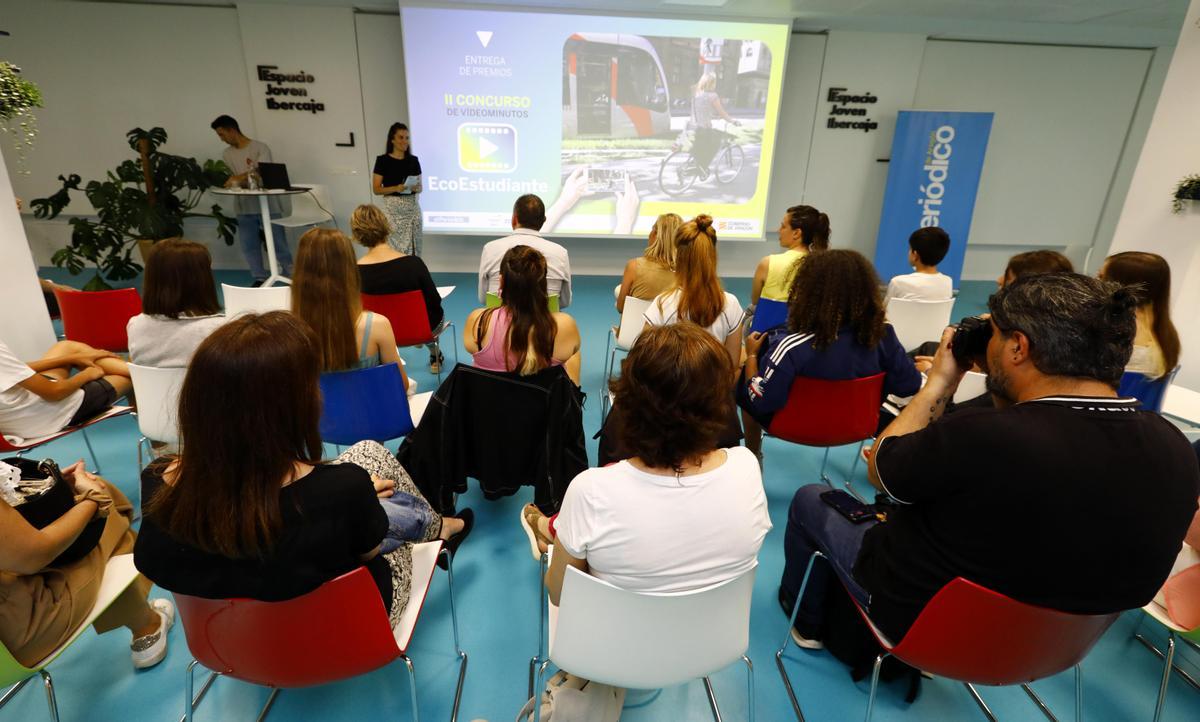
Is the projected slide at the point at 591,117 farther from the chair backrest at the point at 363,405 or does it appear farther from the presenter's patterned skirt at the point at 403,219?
the chair backrest at the point at 363,405

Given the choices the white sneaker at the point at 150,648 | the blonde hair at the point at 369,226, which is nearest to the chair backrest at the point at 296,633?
the white sneaker at the point at 150,648

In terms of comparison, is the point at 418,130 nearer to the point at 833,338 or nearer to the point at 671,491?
the point at 833,338

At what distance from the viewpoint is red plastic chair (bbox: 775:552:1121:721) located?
3.75 ft

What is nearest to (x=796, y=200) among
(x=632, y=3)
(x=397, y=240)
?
(x=632, y=3)

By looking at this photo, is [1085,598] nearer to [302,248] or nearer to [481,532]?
[481,532]

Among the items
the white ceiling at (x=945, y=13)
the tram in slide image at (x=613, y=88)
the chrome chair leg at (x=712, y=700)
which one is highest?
the white ceiling at (x=945, y=13)

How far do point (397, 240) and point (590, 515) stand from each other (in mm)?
5012

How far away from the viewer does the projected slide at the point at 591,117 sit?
5559mm

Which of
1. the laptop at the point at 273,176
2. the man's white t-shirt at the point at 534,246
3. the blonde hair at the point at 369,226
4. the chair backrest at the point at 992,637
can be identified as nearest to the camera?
the chair backrest at the point at 992,637

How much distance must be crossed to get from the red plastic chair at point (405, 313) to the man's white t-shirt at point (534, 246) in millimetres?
425

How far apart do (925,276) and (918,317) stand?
0.32m

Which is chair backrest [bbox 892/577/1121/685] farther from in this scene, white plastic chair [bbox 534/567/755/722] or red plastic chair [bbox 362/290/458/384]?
red plastic chair [bbox 362/290/458/384]

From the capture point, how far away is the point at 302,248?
7.14 ft

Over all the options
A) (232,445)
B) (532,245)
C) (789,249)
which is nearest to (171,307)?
(232,445)
